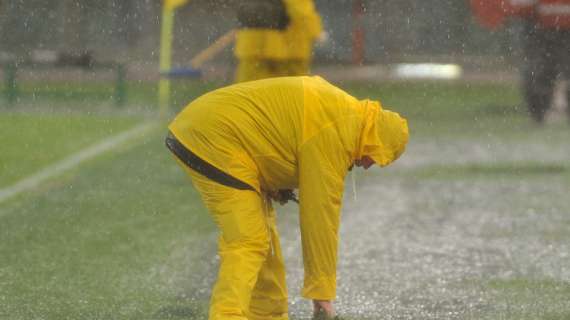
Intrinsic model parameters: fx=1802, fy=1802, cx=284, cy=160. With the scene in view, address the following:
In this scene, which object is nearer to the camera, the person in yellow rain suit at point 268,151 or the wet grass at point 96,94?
the person in yellow rain suit at point 268,151

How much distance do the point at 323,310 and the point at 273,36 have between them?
7920 millimetres

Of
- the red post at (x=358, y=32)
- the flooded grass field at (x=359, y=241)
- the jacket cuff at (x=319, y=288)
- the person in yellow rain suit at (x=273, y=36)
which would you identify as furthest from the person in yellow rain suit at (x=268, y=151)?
the red post at (x=358, y=32)

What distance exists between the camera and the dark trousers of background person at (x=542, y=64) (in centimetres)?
1847

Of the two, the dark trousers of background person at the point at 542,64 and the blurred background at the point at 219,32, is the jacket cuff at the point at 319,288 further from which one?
the blurred background at the point at 219,32

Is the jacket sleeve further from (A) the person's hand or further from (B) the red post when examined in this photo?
(B) the red post

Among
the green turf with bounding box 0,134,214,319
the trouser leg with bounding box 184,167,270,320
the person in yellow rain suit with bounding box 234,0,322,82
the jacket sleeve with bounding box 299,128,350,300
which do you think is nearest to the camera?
the trouser leg with bounding box 184,167,270,320

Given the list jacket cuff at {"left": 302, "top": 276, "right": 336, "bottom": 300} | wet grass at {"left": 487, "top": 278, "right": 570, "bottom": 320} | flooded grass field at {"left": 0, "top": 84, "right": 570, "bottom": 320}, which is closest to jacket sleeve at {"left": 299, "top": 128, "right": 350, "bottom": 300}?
jacket cuff at {"left": 302, "top": 276, "right": 336, "bottom": 300}

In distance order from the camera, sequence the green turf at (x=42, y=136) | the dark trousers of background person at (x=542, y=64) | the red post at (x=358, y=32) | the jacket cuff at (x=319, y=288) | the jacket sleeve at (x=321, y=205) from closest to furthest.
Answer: the jacket sleeve at (x=321, y=205) < the jacket cuff at (x=319, y=288) < the green turf at (x=42, y=136) < the dark trousers of background person at (x=542, y=64) < the red post at (x=358, y=32)

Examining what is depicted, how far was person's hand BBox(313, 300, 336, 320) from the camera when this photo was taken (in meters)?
7.06

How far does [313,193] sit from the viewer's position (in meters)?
6.78

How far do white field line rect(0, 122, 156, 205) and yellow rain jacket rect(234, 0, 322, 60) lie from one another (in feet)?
4.22

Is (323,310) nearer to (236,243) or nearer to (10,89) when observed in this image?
(236,243)

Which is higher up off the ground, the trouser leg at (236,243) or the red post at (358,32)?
the trouser leg at (236,243)

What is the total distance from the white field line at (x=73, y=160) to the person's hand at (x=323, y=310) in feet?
15.0
